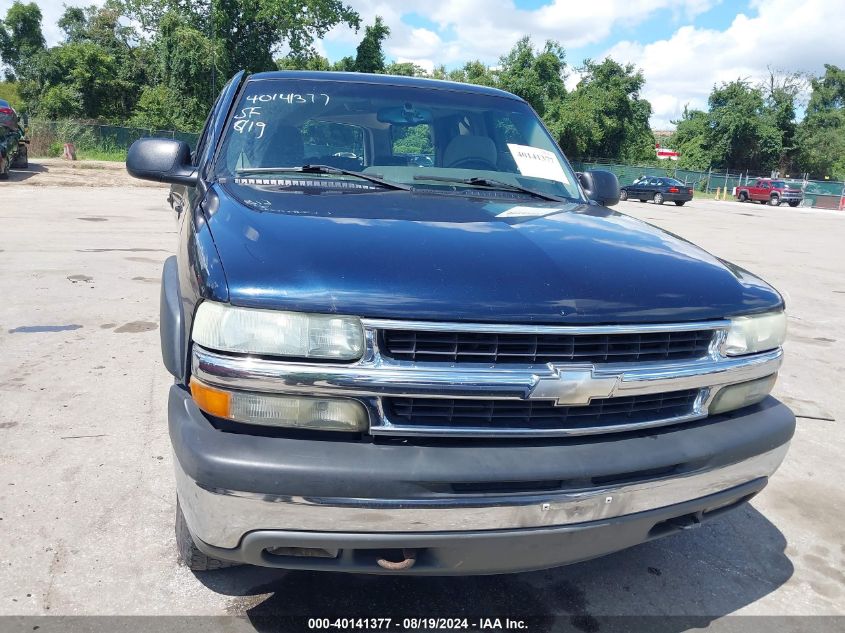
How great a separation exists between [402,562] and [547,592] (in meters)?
0.92

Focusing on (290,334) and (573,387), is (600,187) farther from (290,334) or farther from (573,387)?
(290,334)

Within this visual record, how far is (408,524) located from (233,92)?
2.48 m

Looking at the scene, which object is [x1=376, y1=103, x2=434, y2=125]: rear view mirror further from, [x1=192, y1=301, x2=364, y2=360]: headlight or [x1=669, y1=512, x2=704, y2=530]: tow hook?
[x1=669, y1=512, x2=704, y2=530]: tow hook

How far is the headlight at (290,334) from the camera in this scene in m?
1.85

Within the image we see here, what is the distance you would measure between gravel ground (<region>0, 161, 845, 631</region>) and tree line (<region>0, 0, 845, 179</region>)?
3498cm

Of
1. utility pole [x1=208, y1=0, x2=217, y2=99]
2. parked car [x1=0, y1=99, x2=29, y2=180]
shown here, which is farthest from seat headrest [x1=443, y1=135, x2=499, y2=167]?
utility pole [x1=208, y1=0, x2=217, y2=99]

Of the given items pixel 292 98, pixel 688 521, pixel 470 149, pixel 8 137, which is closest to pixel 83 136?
pixel 8 137

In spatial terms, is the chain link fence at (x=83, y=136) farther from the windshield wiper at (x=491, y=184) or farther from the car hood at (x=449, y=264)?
the car hood at (x=449, y=264)

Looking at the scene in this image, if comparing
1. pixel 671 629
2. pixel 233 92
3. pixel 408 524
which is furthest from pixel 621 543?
pixel 233 92

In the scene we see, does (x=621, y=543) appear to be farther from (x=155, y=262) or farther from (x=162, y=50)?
(x=162, y=50)

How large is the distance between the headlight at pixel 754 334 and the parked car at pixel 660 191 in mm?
31551

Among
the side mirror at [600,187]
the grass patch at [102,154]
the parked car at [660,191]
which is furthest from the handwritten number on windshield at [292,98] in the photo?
the grass patch at [102,154]

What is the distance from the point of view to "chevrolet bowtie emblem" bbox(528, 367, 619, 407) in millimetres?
1935

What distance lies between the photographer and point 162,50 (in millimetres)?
36469
